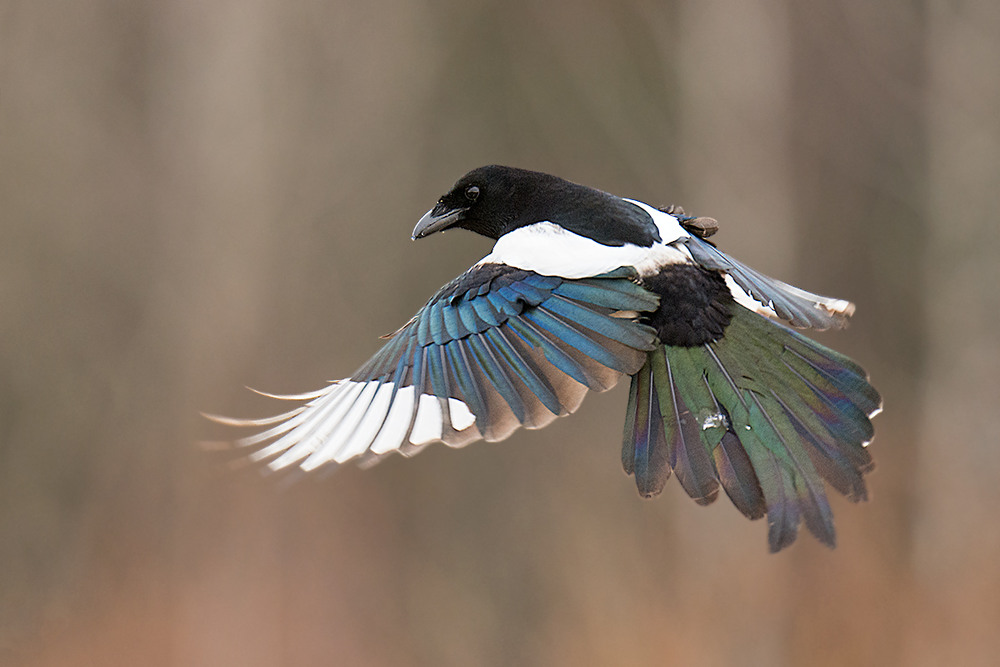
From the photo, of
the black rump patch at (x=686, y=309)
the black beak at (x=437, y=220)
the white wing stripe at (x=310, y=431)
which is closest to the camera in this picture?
the white wing stripe at (x=310, y=431)

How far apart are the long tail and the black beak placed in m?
0.79

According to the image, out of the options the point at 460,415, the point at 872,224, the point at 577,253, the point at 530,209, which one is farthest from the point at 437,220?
the point at 872,224

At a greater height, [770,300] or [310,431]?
[770,300]

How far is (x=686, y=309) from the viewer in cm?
251

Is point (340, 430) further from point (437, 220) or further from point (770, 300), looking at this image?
point (770, 300)

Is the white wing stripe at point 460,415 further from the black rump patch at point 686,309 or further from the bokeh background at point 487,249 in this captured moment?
the bokeh background at point 487,249

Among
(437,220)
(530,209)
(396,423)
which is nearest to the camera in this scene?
(396,423)

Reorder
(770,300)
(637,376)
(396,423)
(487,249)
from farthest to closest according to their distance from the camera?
1. (487,249)
2. (770,300)
3. (637,376)
4. (396,423)

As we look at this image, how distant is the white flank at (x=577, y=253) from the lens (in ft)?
8.17

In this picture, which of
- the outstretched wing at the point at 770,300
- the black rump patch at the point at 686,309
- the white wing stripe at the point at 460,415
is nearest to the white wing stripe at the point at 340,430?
the white wing stripe at the point at 460,415

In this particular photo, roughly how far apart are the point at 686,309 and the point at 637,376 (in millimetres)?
192

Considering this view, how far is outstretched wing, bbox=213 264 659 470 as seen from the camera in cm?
223

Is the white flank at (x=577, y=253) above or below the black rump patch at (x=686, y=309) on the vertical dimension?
above

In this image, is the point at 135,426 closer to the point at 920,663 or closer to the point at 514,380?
the point at 514,380
